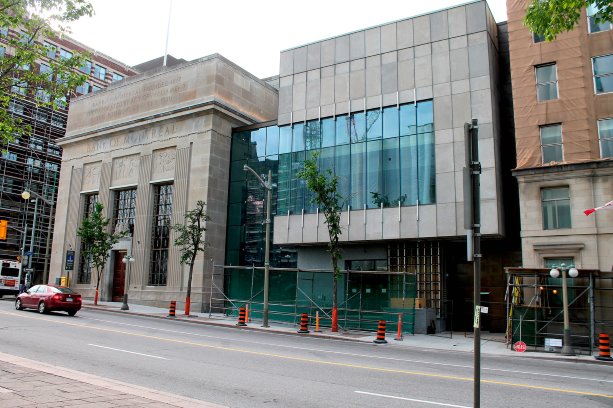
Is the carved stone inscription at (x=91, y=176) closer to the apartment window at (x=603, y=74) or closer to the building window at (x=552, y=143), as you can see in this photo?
the building window at (x=552, y=143)

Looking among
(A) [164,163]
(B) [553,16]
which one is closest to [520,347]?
(B) [553,16]

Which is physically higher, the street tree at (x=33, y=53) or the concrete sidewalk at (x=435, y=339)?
the street tree at (x=33, y=53)

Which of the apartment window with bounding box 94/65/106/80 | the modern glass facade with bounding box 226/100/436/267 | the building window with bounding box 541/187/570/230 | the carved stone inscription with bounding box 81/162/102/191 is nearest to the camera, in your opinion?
the building window with bounding box 541/187/570/230

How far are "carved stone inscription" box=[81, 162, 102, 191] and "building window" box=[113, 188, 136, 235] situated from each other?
2839 mm

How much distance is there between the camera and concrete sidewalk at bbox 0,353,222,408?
7211 mm

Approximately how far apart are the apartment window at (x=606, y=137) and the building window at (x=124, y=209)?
3338 cm

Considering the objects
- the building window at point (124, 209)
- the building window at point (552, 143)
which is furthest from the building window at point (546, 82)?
the building window at point (124, 209)

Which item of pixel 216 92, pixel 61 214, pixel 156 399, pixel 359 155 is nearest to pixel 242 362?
pixel 156 399

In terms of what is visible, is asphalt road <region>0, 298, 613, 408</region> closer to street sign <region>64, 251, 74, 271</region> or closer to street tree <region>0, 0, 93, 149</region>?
street tree <region>0, 0, 93, 149</region>

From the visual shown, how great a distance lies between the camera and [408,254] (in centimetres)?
2948

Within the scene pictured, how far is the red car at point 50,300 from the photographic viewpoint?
26312 millimetres

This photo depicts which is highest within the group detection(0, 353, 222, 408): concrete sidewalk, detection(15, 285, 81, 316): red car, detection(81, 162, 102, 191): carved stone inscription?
detection(81, 162, 102, 191): carved stone inscription

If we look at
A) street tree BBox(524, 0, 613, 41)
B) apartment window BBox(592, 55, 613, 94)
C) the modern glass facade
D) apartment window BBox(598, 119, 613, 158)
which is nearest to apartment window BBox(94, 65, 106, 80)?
the modern glass facade

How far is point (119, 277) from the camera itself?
42.1 m
